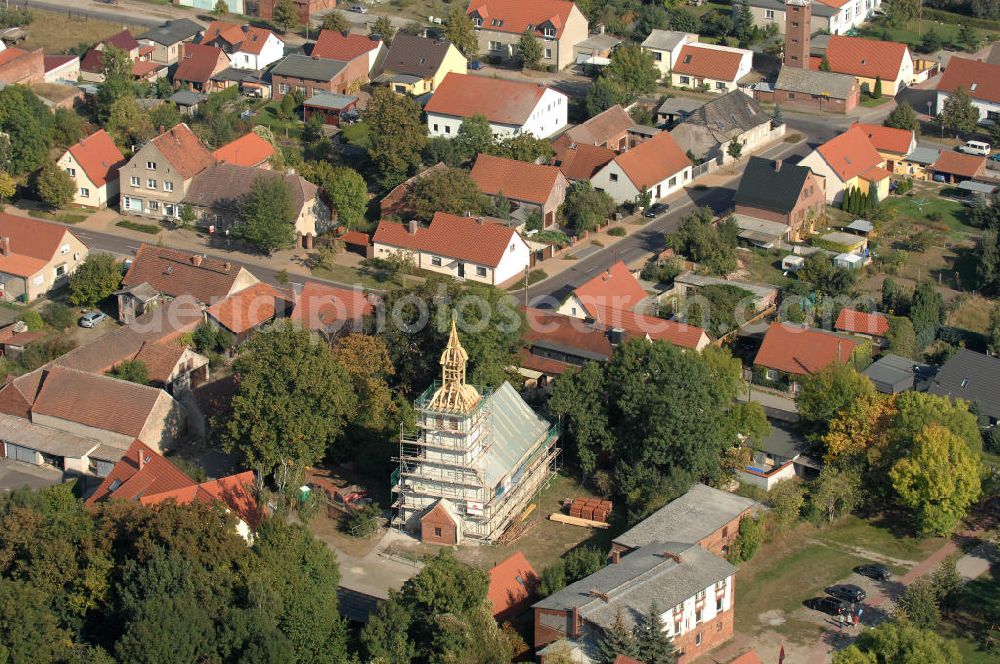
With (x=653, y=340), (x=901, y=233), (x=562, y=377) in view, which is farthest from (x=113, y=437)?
(x=901, y=233)

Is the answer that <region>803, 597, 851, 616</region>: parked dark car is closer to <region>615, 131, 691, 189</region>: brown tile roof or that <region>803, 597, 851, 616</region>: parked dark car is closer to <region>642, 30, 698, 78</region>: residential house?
<region>615, 131, 691, 189</region>: brown tile roof

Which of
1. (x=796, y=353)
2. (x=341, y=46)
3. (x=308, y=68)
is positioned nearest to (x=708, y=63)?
(x=341, y=46)

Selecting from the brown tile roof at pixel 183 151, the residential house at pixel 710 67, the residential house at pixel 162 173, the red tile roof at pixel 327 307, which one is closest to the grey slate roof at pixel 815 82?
the residential house at pixel 710 67

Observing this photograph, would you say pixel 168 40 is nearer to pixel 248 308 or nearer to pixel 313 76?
pixel 313 76

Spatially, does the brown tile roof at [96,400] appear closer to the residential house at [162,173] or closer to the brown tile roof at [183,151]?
the residential house at [162,173]

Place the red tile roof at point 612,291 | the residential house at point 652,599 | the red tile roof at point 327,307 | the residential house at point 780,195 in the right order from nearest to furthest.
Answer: the residential house at point 652,599 < the red tile roof at point 327,307 < the red tile roof at point 612,291 < the residential house at point 780,195

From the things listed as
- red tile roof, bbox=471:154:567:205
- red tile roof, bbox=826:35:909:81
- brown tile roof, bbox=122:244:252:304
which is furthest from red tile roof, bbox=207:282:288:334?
red tile roof, bbox=826:35:909:81
